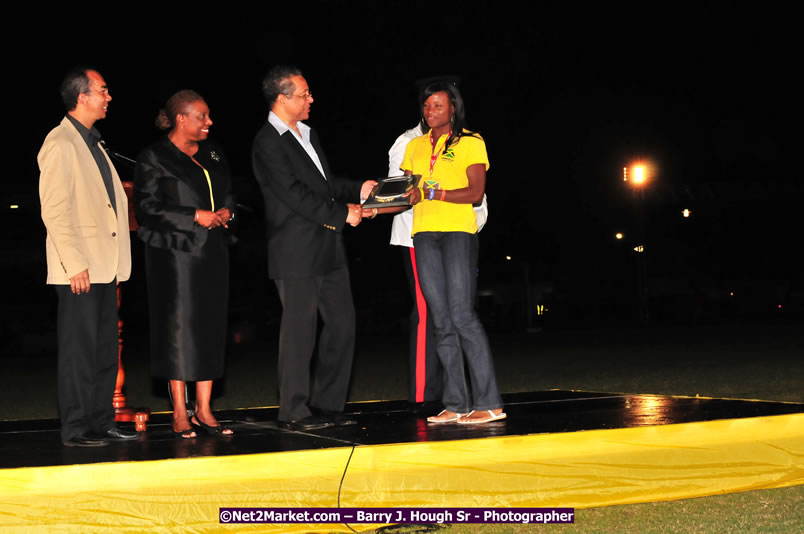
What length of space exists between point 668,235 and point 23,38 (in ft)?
156

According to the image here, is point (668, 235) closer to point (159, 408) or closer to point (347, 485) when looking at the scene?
point (159, 408)

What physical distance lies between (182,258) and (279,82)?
39.8 inches

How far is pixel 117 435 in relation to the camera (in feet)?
15.3

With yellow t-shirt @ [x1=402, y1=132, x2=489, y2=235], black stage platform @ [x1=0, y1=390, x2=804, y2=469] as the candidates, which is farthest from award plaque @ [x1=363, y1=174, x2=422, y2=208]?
black stage platform @ [x1=0, y1=390, x2=804, y2=469]

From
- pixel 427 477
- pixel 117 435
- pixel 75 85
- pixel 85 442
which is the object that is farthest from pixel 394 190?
pixel 85 442

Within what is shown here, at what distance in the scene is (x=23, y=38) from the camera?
19.6 m

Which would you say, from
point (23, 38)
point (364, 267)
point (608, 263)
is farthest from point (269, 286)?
point (23, 38)

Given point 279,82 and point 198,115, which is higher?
point 279,82

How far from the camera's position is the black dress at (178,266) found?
15.8ft

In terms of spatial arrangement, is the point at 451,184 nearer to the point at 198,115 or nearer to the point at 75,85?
the point at 198,115

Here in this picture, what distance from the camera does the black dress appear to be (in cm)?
483

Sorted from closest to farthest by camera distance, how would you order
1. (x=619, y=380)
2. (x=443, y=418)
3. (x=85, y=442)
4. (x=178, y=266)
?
(x=85, y=442) → (x=178, y=266) → (x=443, y=418) → (x=619, y=380)

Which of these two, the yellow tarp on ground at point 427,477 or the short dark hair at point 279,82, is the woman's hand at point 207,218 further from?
the yellow tarp on ground at point 427,477

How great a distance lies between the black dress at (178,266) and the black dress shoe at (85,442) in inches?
18.2
